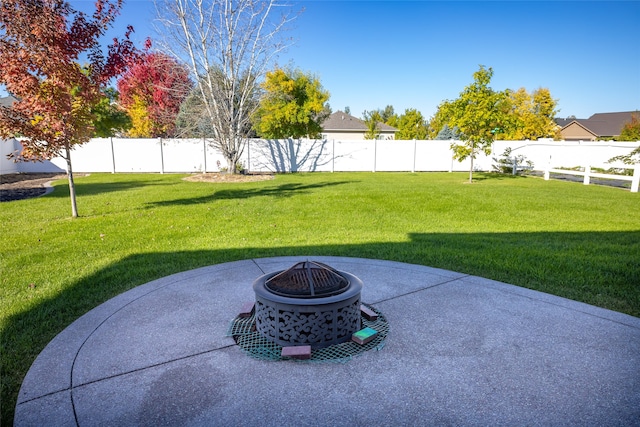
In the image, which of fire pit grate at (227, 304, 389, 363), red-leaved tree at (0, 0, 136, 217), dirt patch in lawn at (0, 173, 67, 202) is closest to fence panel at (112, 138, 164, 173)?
dirt patch in lawn at (0, 173, 67, 202)

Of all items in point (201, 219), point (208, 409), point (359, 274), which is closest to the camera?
point (208, 409)

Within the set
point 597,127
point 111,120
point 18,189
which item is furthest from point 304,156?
point 597,127

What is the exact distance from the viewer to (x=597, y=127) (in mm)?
48750

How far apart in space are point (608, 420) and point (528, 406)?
413mm

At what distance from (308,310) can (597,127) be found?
60.6m

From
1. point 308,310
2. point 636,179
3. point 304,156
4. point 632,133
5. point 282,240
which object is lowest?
point 282,240

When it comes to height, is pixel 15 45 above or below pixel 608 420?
above

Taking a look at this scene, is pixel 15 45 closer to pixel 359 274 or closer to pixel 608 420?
pixel 359 274

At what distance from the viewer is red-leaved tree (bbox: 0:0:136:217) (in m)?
6.29

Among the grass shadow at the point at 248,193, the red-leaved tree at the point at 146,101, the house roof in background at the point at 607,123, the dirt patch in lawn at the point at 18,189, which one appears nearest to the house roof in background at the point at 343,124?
the red-leaved tree at the point at 146,101

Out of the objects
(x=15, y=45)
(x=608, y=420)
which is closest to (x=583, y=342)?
(x=608, y=420)

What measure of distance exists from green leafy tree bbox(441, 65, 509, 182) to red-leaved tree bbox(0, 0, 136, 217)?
12.6m

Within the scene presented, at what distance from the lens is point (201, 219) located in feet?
25.8

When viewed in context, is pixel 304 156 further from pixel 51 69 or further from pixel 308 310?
pixel 308 310
